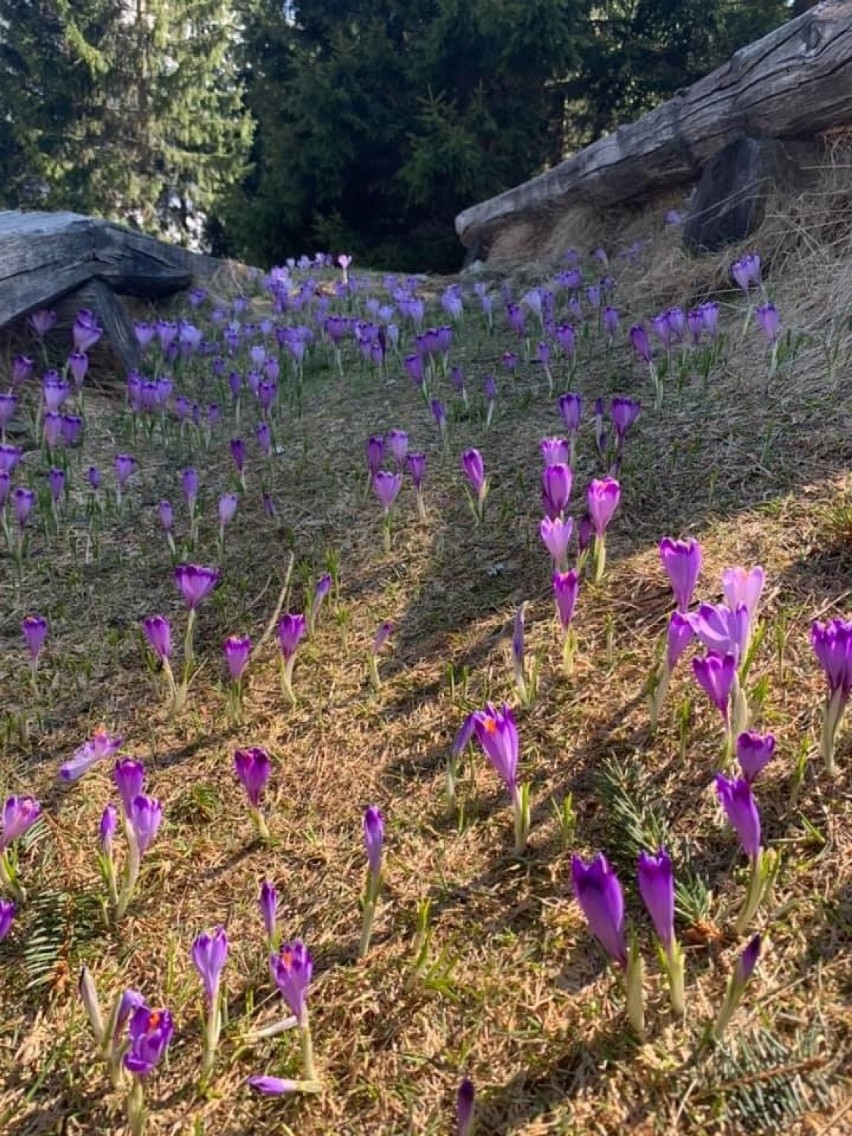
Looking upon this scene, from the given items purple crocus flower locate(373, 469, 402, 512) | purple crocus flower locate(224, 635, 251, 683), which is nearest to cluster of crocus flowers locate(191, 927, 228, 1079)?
purple crocus flower locate(224, 635, 251, 683)

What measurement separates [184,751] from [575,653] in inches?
37.5

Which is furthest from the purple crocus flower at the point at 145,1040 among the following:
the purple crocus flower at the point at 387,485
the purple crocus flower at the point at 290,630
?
the purple crocus flower at the point at 387,485

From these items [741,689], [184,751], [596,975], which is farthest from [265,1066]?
[741,689]

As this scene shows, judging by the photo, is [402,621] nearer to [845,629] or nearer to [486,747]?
[486,747]

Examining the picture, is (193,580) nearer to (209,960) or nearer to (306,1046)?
(209,960)

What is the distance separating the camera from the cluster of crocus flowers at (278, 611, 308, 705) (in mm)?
2008

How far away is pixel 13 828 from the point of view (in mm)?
1580

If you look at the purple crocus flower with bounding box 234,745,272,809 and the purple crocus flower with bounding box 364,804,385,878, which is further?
the purple crocus flower with bounding box 234,745,272,809

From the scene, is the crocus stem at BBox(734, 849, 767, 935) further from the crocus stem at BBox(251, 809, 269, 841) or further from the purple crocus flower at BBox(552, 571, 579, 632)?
the crocus stem at BBox(251, 809, 269, 841)

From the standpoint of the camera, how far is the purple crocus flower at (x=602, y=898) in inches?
45.9

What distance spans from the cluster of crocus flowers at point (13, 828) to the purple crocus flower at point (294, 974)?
617 mm

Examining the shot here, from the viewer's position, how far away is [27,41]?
15.0 metres

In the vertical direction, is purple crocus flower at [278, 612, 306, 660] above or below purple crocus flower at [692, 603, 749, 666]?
above

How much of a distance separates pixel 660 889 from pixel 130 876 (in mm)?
937
